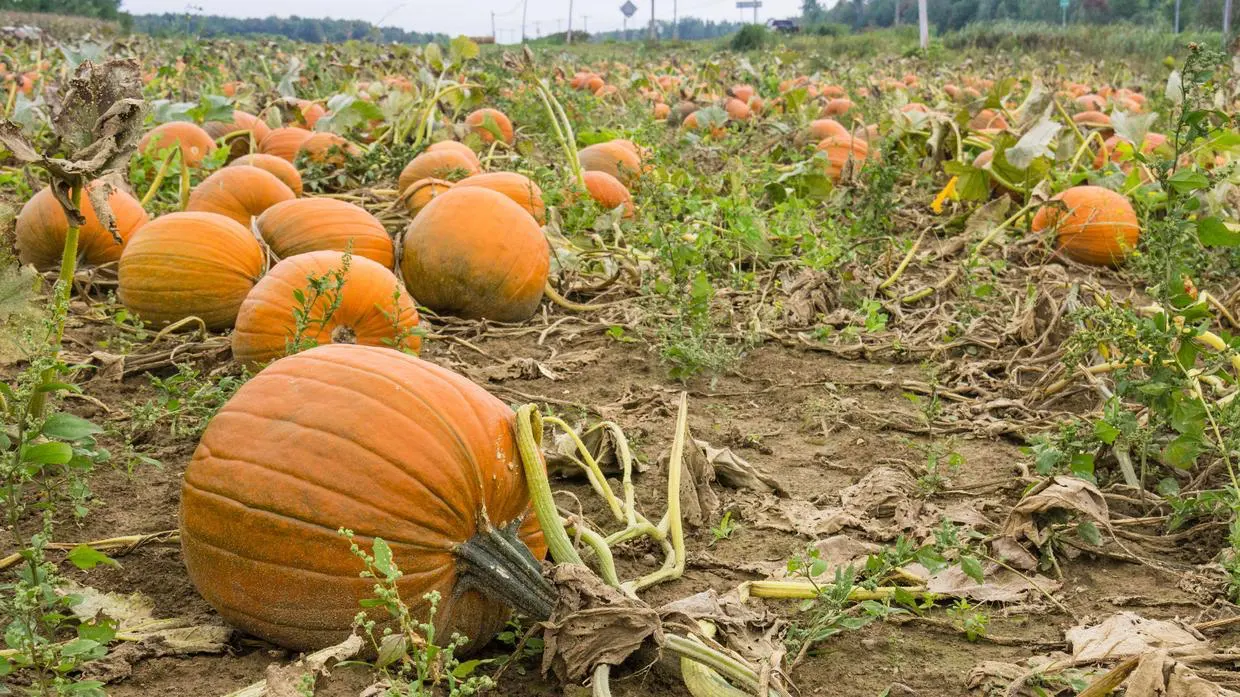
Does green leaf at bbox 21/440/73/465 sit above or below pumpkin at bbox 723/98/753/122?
below

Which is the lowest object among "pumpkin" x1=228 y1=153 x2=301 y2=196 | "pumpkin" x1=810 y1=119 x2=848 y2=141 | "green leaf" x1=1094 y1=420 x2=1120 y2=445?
"green leaf" x1=1094 y1=420 x2=1120 y2=445

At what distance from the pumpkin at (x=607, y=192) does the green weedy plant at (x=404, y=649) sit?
412cm

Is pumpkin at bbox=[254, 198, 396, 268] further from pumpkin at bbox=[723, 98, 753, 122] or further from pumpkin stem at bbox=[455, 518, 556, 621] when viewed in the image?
pumpkin at bbox=[723, 98, 753, 122]

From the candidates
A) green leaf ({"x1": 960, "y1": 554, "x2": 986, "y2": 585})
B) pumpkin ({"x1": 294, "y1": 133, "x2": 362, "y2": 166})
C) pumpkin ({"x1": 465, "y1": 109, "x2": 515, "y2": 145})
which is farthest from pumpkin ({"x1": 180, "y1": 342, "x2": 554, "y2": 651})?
pumpkin ({"x1": 465, "y1": 109, "x2": 515, "y2": 145})

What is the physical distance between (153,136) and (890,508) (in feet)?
16.1

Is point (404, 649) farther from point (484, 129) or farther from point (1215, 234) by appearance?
point (484, 129)

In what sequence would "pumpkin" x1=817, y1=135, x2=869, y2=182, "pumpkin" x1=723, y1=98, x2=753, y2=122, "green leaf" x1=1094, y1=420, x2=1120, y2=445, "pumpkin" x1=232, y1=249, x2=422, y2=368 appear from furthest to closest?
"pumpkin" x1=723, y1=98, x2=753, y2=122, "pumpkin" x1=817, y1=135, x2=869, y2=182, "pumpkin" x1=232, y1=249, x2=422, y2=368, "green leaf" x1=1094, y1=420, x2=1120, y2=445

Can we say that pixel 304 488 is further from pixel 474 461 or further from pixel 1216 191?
pixel 1216 191

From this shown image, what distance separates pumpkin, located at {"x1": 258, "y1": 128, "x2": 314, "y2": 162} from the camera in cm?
671

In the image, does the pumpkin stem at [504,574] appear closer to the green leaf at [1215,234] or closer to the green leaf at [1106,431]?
the green leaf at [1106,431]

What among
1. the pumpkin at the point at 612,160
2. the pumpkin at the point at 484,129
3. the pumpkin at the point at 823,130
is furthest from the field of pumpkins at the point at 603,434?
the pumpkin at the point at 823,130

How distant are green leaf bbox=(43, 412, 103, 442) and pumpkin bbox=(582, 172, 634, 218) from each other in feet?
12.8

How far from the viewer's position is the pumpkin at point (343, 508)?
2016mm

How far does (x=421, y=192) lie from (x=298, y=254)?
137cm
